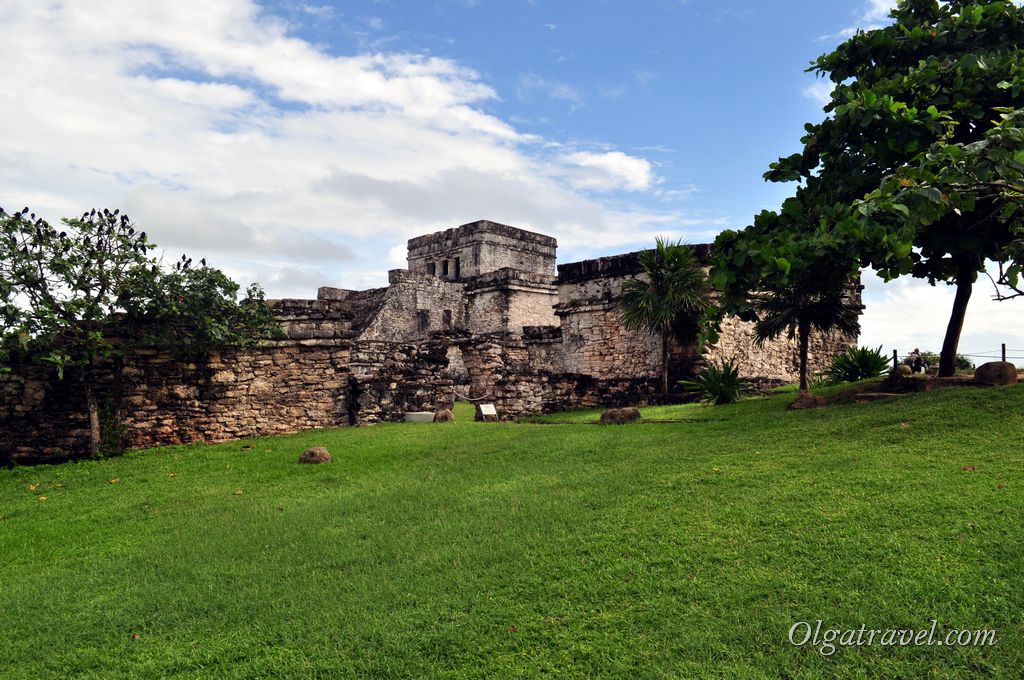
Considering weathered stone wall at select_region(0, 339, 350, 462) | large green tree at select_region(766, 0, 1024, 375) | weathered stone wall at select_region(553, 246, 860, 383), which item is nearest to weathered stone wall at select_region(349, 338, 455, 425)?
weathered stone wall at select_region(0, 339, 350, 462)

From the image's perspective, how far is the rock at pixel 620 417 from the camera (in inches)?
486

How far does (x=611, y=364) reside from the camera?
19359 millimetres

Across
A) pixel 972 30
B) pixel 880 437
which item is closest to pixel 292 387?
pixel 880 437

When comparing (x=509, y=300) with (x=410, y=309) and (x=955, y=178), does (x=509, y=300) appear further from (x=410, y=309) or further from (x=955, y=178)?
(x=955, y=178)

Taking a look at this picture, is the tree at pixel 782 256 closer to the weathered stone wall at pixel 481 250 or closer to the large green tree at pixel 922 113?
the large green tree at pixel 922 113

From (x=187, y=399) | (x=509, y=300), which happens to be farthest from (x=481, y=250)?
(x=187, y=399)

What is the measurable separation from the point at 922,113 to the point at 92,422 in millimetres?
13218

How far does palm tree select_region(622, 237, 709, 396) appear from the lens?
17.1 metres

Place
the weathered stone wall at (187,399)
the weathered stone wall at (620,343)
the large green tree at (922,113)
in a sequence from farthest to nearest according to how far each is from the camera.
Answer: the weathered stone wall at (620,343) < the weathered stone wall at (187,399) < the large green tree at (922,113)

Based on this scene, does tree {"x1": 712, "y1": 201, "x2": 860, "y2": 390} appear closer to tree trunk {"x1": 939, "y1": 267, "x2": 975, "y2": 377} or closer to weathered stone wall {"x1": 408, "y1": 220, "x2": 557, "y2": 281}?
tree trunk {"x1": 939, "y1": 267, "x2": 975, "y2": 377}

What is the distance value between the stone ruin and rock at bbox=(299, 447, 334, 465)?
3270 mm

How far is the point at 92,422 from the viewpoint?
1091cm

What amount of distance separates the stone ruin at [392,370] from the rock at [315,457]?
3.27m

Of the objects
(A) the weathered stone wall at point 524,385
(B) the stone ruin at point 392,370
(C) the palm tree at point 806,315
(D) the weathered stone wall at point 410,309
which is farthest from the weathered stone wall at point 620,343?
(D) the weathered stone wall at point 410,309
